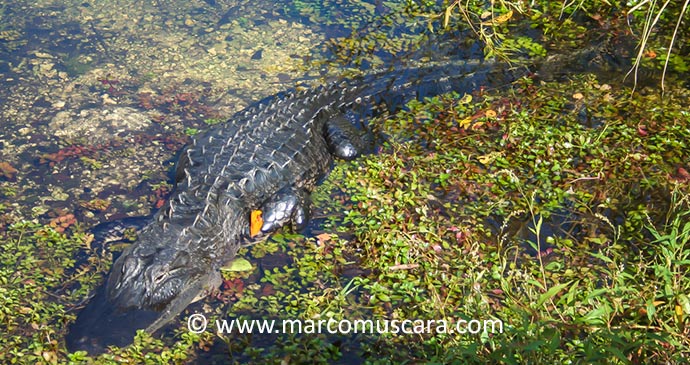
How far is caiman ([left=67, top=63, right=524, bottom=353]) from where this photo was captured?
4184 millimetres

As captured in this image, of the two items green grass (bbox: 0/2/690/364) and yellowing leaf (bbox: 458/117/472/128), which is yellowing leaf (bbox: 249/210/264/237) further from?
yellowing leaf (bbox: 458/117/472/128)

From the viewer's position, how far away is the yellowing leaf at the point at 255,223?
4.98 meters

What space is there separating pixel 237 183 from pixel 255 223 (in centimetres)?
35

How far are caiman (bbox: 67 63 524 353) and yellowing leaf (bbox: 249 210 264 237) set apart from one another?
0.11 feet

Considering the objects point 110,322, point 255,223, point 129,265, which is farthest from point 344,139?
point 110,322

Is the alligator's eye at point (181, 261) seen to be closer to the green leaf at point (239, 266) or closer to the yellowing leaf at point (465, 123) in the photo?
the green leaf at point (239, 266)

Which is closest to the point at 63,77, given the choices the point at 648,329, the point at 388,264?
the point at 388,264

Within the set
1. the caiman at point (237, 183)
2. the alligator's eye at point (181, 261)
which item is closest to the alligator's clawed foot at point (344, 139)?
the caiman at point (237, 183)

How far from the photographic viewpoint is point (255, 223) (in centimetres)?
500

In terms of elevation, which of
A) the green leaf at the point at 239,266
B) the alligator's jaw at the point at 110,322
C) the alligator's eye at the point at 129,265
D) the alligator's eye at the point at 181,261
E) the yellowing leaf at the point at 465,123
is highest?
the yellowing leaf at the point at 465,123

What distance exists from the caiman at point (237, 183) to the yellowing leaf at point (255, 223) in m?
0.04

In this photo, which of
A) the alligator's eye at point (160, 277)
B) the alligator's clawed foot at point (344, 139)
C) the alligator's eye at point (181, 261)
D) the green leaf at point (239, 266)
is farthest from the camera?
the alligator's clawed foot at point (344, 139)

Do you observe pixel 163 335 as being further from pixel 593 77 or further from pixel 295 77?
pixel 593 77

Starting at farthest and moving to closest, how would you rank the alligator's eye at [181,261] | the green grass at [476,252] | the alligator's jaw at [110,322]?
the alligator's eye at [181,261] < the alligator's jaw at [110,322] < the green grass at [476,252]
